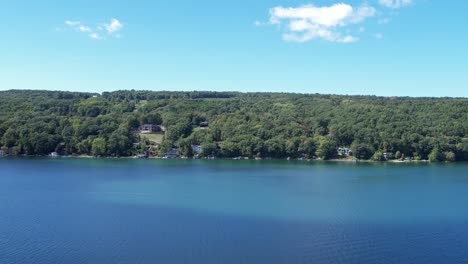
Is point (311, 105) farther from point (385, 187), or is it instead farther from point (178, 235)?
point (178, 235)

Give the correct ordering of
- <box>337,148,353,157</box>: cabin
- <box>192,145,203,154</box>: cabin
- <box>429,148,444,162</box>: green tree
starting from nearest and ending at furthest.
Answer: <box>429,148,444,162</box>: green tree → <box>337,148,353,157</box>: cabin → <box>192,145,203,154</box>: cabin

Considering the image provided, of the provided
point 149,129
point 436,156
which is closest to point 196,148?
point 149,129

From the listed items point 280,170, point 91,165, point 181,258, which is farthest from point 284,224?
point 91,165

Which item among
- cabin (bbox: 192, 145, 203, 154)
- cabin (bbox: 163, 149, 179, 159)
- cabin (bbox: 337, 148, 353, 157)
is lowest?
cabin (bbox: 163, 149, 179, 159)

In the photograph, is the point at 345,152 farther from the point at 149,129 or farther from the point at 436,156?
the point at 149,129

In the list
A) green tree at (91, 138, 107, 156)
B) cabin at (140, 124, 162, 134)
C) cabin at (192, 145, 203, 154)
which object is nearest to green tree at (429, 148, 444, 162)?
cabin at (192, 145, 203, 154)

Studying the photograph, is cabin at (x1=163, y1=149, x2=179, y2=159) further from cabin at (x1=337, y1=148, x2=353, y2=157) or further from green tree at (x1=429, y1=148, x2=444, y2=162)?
green tree at (x1=429, y1=148, x2=444, y2=162)

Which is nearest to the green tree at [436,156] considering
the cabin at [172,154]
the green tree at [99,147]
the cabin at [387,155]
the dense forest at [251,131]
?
the dense forest at [251,131]
